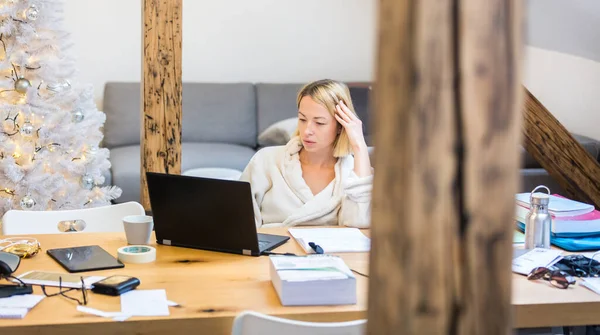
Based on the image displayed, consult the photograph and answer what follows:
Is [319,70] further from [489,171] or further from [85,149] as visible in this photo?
[489,171]

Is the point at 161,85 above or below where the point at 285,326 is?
above

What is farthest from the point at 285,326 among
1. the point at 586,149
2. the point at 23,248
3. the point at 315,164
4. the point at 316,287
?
the point at 586,149

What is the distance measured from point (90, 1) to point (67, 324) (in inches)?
169

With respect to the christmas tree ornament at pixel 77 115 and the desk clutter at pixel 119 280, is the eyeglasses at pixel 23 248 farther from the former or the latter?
the christmas tree ornament at pixel 77 115

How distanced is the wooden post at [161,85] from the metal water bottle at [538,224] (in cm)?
147

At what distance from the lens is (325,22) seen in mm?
5855

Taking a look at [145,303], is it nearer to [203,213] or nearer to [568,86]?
[203,213]

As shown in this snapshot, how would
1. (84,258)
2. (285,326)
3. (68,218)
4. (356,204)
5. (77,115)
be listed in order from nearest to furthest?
1. (285,326)
2. (84,258)
3. (356,204)
4. (68,218)
5. (77,115)

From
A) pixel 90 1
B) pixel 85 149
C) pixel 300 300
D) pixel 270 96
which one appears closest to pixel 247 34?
pixel 270 96

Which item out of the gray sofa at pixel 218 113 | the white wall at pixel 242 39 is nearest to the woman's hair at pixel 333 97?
the gray sofa at pixel 218 113

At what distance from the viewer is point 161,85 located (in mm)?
3072

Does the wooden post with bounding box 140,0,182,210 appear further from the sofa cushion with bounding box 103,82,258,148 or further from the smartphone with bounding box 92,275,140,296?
the sofa cushion with bounding box 103,82,258,148

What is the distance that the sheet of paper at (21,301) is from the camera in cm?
167

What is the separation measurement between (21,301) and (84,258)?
0.37 metres
